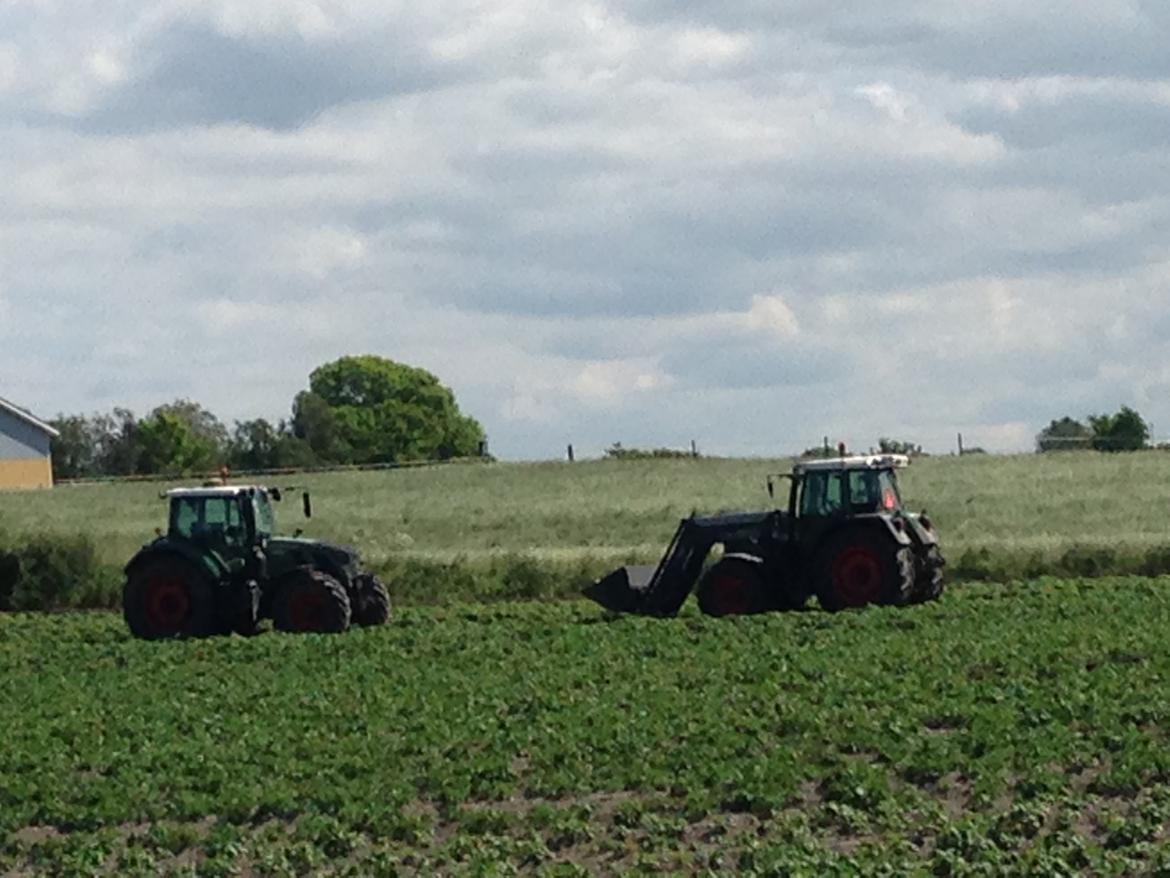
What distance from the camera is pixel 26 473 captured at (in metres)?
88.8

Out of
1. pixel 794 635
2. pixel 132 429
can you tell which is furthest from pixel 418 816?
pixel 132 429

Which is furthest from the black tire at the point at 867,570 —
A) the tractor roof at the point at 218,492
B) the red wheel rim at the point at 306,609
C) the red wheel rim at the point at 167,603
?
the red wheel rim at the point at 167,603

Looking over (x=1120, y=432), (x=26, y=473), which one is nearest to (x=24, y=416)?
(x=26, y=473)

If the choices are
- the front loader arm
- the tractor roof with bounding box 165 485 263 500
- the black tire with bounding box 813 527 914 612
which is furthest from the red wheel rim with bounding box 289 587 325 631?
the black tire with bounding box 813 527 914 612

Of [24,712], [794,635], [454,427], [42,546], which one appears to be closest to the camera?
[24,712]

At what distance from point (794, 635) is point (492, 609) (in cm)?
864

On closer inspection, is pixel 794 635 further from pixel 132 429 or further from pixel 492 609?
pixel 132 429

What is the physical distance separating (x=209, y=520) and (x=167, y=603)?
125cm

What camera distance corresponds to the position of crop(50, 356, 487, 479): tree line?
329ft

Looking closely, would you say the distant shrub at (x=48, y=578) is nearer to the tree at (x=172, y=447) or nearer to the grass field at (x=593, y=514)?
the grass field at (x=593, y=514)

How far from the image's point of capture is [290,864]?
56.3ft

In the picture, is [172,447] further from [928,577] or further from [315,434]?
[928,577]

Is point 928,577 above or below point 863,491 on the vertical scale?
below

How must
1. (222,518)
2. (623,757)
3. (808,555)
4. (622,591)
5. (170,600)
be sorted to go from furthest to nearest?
(622,591) → (222,518) → (170,600) → (808,555) → (623,757)
